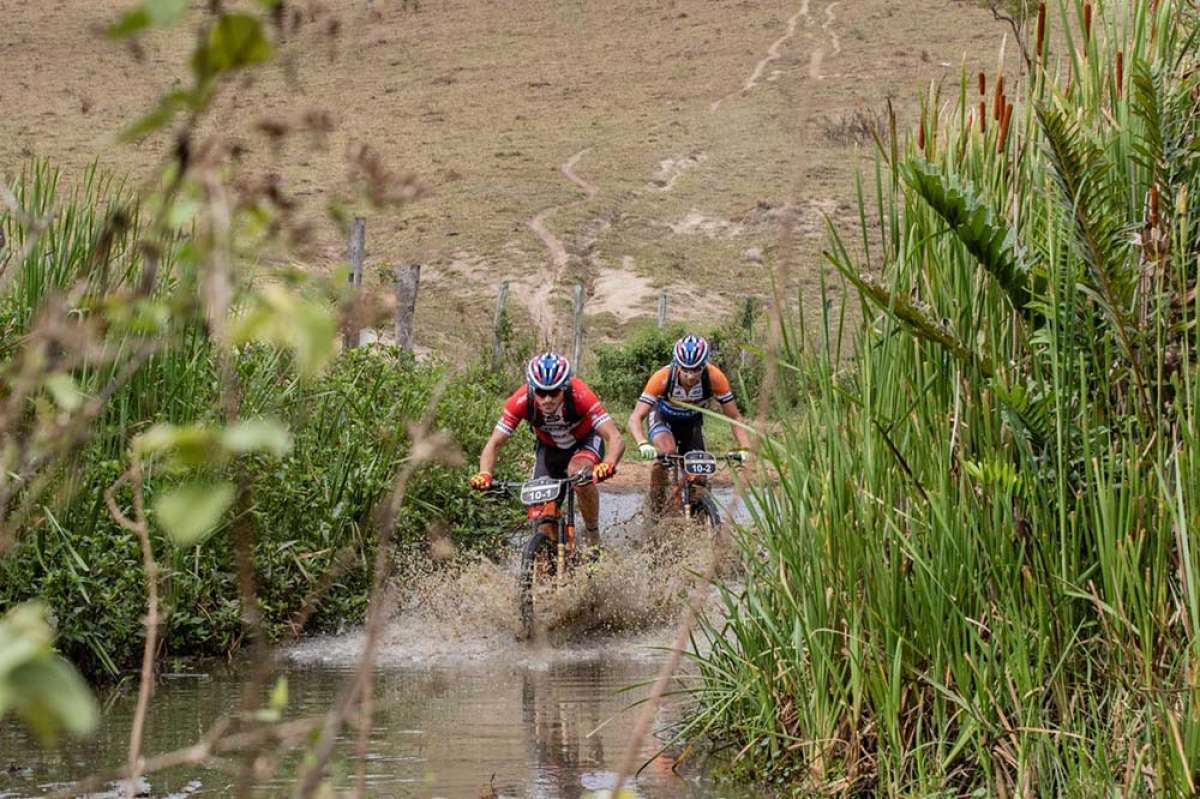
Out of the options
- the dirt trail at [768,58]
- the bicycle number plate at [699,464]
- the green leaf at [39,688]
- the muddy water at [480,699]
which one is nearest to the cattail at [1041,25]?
the muddy water at [480,699]

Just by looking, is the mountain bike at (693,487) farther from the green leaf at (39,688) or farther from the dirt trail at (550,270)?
the dirt trail at (550,270)

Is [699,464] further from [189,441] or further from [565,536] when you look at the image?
[189,441]

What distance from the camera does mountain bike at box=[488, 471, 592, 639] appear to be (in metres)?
11.2

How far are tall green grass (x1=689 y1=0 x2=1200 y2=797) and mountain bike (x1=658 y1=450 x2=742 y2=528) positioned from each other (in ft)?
20.3

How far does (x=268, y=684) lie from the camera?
390 inches

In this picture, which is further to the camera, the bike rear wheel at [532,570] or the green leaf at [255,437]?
the bike rear wheel at [532,570]

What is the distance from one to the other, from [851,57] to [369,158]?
2420 inches

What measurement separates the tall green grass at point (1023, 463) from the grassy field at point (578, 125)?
68.9 feet

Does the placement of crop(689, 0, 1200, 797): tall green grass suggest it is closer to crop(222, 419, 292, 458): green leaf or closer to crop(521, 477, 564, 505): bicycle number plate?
crop(222, 419, 292, 458): green leaf

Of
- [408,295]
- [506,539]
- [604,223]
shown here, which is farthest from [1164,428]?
[604,223]

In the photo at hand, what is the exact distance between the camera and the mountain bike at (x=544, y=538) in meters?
11.2

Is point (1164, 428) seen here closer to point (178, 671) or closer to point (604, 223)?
point (178, 671)

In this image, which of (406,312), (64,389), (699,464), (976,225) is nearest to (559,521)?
(699,464)

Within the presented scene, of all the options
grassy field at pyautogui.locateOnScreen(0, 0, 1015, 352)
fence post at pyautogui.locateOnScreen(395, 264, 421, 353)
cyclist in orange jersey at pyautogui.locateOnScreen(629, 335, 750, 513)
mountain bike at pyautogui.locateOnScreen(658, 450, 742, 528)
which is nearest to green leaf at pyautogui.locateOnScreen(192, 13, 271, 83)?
cyclist in orange jersey at pyautogui.locateOnScreen(629, 335, 750, 513)
